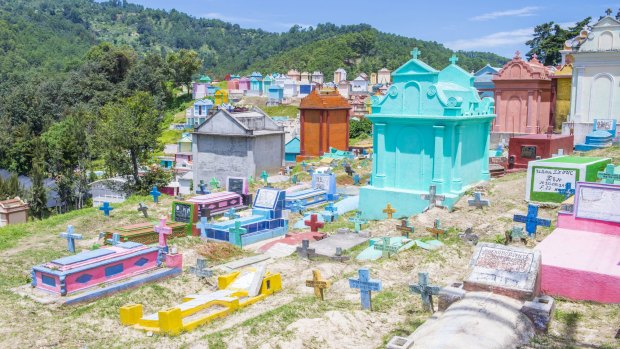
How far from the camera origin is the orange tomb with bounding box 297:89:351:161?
34906 millimetres

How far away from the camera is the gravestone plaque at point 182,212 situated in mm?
17094

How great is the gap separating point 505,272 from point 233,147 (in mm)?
19886

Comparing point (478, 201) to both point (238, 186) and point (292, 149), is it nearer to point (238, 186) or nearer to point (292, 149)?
point (238, 186)

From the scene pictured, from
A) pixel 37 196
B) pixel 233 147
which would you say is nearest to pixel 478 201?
pixel 233 147

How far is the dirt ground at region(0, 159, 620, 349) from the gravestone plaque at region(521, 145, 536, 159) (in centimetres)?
555

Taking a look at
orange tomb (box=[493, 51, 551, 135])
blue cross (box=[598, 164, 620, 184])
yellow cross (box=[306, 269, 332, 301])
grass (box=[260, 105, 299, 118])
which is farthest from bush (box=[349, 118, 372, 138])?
yellow cross (box=[306, 269, 332, 301])

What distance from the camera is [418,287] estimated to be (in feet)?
29.0

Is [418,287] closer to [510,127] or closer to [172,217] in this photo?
[172,217]

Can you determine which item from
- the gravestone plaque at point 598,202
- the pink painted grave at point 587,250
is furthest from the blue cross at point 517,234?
the gravestone plaque at point 598,202

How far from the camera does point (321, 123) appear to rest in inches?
1373

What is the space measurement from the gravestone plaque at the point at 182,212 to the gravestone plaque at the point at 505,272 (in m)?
10.2

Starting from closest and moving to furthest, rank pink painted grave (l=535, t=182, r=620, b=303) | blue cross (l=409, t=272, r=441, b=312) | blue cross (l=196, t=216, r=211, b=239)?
1. blue cross (l=409, t=272, r=441, b=312)
2. pink painted grave (l=535, t=182, r=620, b=303)
3. blue cross (l=196, t=216, r=211, b=239)

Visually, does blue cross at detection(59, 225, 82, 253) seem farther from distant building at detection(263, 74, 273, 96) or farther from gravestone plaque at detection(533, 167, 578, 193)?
distant building at detection(263, 74, 273, 96)

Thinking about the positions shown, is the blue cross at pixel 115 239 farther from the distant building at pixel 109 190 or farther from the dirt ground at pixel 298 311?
the distant building at pixel 109 190
